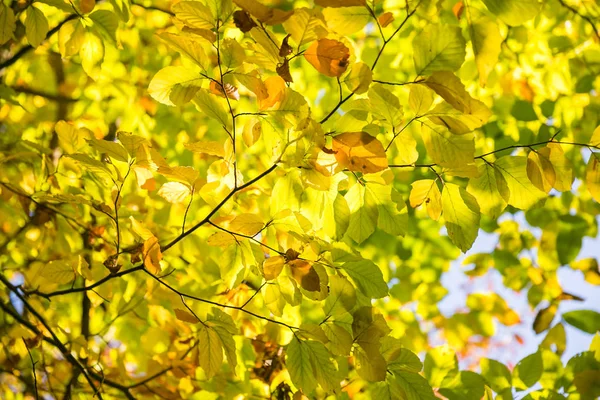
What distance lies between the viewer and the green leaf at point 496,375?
1.57 metres

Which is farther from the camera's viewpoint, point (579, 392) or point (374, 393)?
point (579, 392)

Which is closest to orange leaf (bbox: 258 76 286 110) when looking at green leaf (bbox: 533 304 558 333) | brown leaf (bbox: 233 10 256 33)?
brown leaf (bbox: 233 10 256 33)

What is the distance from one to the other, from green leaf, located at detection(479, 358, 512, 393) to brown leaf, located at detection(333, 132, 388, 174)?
1.04 meters

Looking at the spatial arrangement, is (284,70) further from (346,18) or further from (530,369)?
(530,369)

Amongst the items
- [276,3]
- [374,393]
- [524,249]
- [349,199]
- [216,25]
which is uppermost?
[276,3]

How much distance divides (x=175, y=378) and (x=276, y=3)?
1567 millimetres

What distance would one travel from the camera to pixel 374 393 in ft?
3.65

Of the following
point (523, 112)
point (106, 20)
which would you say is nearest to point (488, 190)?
point (523, 112)

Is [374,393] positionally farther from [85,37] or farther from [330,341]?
[85,37]

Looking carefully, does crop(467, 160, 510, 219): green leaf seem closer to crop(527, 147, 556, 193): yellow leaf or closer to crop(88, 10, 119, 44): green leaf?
crop(527, 147, 556, 193): yellow leaf

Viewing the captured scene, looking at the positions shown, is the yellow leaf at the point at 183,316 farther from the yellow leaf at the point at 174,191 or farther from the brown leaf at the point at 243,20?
the brown leaf at the point at 243,20

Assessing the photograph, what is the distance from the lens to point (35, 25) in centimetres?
117

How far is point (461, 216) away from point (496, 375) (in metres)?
0.79

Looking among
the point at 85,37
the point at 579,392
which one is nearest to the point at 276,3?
the point at 85,37
